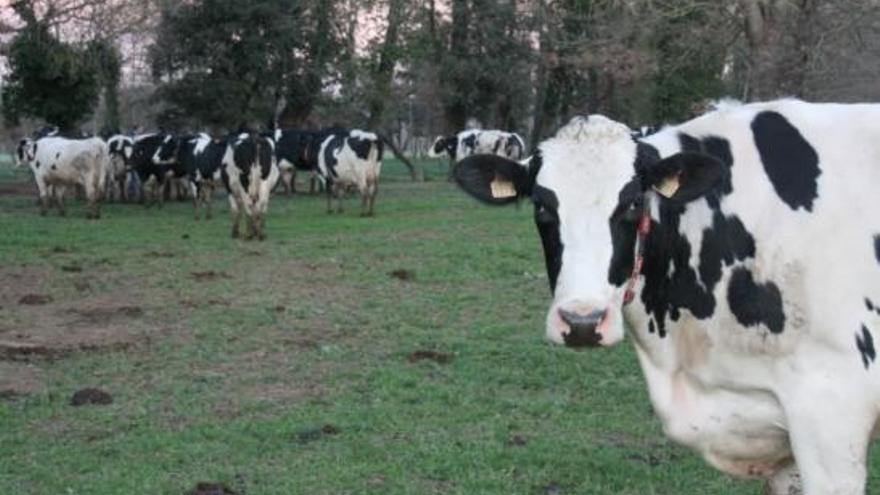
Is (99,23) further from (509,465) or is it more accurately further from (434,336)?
(509,465)

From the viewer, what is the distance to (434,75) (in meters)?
43.0

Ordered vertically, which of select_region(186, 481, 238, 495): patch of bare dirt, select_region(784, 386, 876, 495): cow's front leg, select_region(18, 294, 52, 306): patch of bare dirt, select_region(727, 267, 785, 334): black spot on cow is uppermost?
select_region(727, 267, 785, 334): black spot on cow

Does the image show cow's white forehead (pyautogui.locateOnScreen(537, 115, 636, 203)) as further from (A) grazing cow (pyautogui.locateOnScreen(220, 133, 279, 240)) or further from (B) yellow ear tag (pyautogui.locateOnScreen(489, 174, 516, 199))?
(A) grazing cow (pyautogui.locateOnScreen(220, 133, 279, 240))

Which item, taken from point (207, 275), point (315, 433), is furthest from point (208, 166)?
point (315, 433)

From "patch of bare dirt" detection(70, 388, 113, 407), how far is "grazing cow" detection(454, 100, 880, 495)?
160 inches

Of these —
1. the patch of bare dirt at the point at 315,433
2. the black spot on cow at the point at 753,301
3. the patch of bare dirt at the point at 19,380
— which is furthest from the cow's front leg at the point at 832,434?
the patch of bare dirt at the point at 19,380

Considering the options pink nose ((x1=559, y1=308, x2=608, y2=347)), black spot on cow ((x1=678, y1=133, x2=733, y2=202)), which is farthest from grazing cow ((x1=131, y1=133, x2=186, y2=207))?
pink nose ((x1=559, y1=308, x2=608, y2=347))

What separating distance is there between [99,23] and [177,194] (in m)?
7.64

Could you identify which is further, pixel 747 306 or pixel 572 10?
pixel 572 10

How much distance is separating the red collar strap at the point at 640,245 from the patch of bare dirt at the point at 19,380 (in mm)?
4960

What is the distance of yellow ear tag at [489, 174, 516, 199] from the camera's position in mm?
4344

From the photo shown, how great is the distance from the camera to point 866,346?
13.1 feet

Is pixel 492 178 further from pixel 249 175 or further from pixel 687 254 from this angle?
pixel 249 175

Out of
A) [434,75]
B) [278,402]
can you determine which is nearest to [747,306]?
[278,402]
